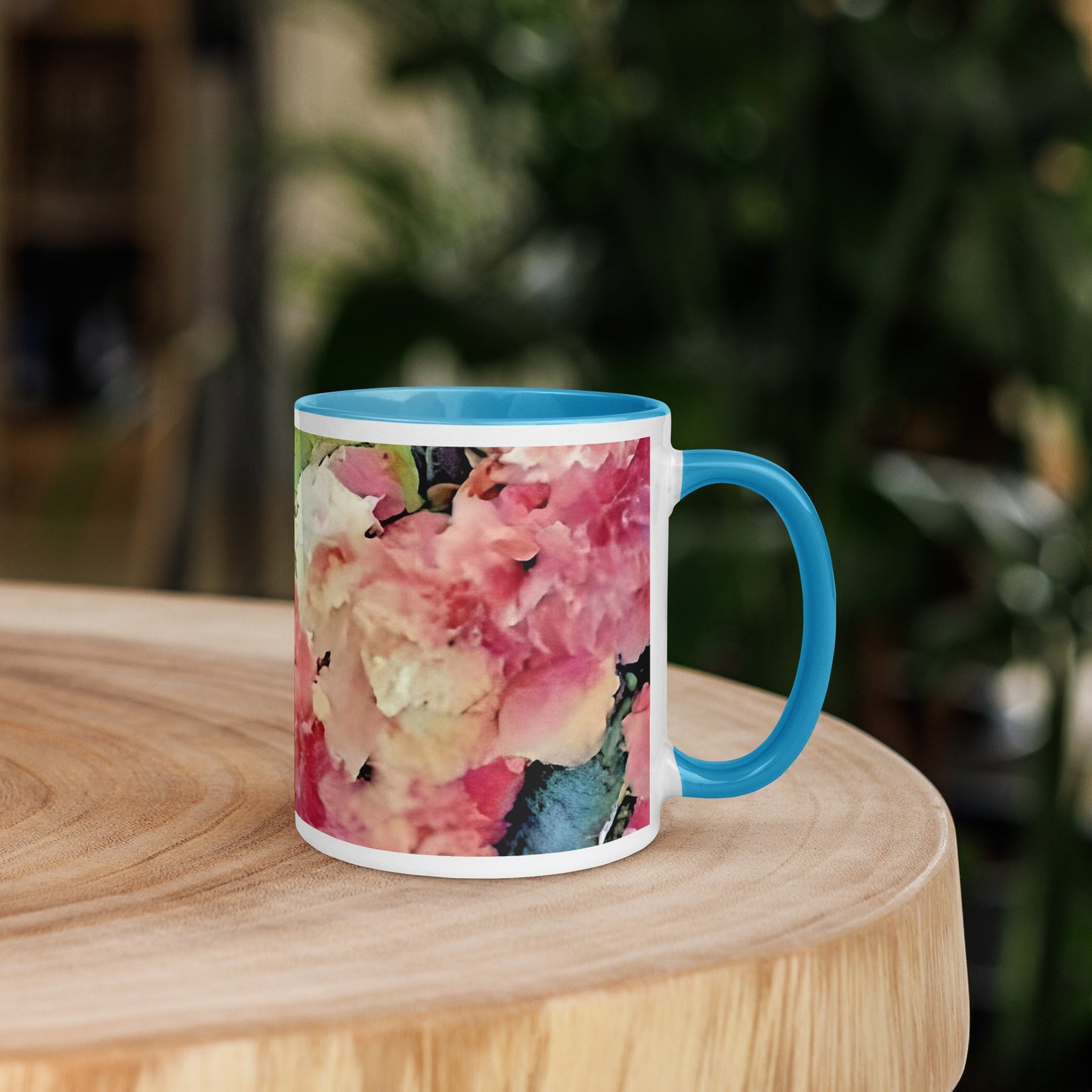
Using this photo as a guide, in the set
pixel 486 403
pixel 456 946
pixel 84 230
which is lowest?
pixel 456 946

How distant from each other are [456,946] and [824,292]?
1.42 metres

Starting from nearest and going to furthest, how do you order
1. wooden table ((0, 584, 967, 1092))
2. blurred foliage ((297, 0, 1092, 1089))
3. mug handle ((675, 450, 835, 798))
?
wooden table ((0, 584, 967, 1092))
mug handle ((675, 450, 835, 798))
blurred foliage ((297, 0, 1092, 1089))

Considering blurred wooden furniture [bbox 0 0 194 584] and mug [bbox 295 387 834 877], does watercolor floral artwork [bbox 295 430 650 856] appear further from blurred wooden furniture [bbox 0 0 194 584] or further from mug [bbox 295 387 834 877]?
blurred wooden furniture [bbox 0 0 194 584]

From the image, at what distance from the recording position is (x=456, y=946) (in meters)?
0.29

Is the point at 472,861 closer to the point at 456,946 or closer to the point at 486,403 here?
the point at 456,946

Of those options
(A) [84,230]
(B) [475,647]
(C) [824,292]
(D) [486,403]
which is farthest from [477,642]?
(A) [84,230]

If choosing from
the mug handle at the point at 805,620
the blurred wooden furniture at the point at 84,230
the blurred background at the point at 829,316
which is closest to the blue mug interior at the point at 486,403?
the mug handle at the point at 805,620

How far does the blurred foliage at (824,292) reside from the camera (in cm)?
134

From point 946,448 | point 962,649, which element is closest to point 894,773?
point 962,649

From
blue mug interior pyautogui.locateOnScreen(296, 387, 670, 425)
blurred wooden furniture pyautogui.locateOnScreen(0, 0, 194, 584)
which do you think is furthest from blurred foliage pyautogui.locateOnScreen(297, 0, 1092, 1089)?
blurred wooden furniture pyautogui.locateOnScreen(0, 0, 194, 584)

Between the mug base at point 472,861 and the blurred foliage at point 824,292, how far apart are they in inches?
33.9

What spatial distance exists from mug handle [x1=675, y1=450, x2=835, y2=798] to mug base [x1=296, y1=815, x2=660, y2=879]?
4 centimetres

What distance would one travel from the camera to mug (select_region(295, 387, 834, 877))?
0.34 m

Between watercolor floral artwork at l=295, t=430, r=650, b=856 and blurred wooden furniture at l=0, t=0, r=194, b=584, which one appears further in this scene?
blurred wooden furniture at l=0, t=0, r=194, b=584
